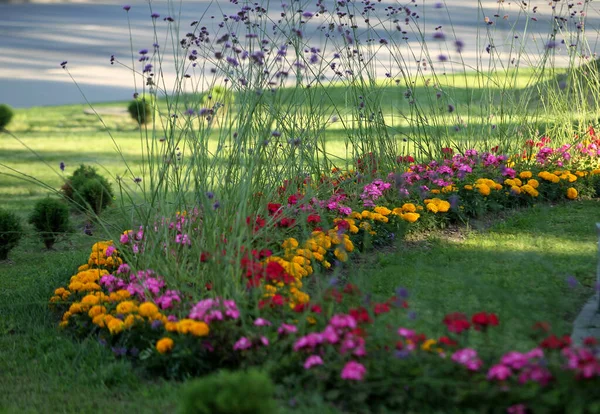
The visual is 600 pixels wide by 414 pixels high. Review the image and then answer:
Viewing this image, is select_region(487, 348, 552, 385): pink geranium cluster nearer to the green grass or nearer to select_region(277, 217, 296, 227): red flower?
select_region(277, 217, 296, 227): red flower

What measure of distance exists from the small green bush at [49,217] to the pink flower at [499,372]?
446cm

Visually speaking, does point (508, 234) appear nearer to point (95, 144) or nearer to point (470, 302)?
point (470, 302)


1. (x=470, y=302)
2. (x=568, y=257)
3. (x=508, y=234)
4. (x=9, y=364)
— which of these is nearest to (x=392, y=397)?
(x=470, y=302)

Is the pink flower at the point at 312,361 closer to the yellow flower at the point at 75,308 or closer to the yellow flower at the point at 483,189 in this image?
the yellow flower at the point at 75,308

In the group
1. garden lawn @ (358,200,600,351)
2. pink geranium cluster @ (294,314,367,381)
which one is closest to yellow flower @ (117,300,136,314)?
pink geranium cluster @ (294,314,367,381)

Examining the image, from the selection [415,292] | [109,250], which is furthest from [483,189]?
[109,250]

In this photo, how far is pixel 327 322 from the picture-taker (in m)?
3.30

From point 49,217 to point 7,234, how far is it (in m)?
0.44

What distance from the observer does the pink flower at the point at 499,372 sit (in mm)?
2701

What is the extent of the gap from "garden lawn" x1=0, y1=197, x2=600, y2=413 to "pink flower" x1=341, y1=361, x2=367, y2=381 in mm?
139

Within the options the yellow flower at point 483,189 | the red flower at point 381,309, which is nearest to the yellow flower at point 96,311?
the red flower at point 381,309

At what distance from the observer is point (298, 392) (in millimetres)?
3057

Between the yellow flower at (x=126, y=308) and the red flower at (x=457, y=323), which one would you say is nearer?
the red flower at (x=457, y=323)

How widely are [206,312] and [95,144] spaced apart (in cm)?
923
